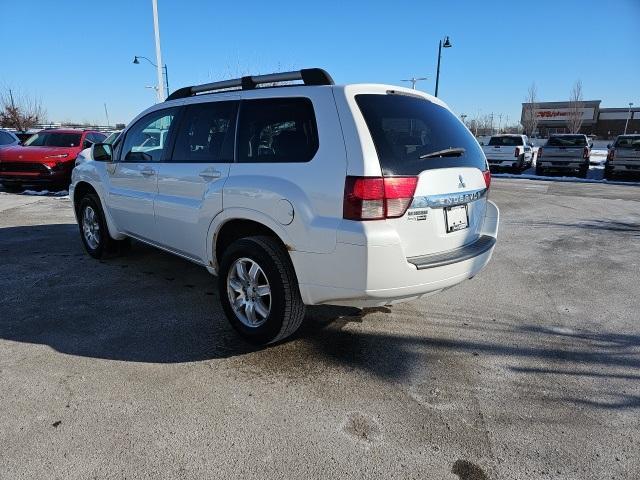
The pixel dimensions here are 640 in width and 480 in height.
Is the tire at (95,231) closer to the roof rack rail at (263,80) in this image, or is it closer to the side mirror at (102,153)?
the side mirror at (102,153)

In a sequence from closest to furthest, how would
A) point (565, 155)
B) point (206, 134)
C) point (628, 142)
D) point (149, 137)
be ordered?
point (206, 134), point (149, 137), point (628, 142), point (565, 155)

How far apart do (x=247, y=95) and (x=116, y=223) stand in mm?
2636

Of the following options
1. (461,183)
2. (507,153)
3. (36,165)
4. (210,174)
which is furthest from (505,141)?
(210,174)

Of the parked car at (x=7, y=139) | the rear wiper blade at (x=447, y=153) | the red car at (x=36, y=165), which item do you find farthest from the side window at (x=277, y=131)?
the parked car at (x=7, y=139)

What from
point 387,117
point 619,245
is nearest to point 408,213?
point 387,117

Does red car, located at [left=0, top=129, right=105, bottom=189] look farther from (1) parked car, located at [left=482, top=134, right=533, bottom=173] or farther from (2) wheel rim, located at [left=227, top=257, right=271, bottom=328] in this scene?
(1) parked car, located at [left=482, top=134, right=533, bottom=173]

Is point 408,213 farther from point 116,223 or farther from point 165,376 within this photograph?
point 116,223

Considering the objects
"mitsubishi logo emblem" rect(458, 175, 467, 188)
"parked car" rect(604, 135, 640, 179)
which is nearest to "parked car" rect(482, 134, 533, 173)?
"parked car" rect(604, 135, 640, 179)

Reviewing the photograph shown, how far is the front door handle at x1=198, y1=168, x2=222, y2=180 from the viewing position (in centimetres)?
344

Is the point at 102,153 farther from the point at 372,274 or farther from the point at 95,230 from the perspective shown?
the point at 372,274

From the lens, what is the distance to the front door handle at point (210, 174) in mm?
A: 3439

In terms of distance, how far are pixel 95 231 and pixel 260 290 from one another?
11.1 ft

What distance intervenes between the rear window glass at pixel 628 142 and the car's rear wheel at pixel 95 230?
18957 millimetres

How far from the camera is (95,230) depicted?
557 centimetres
